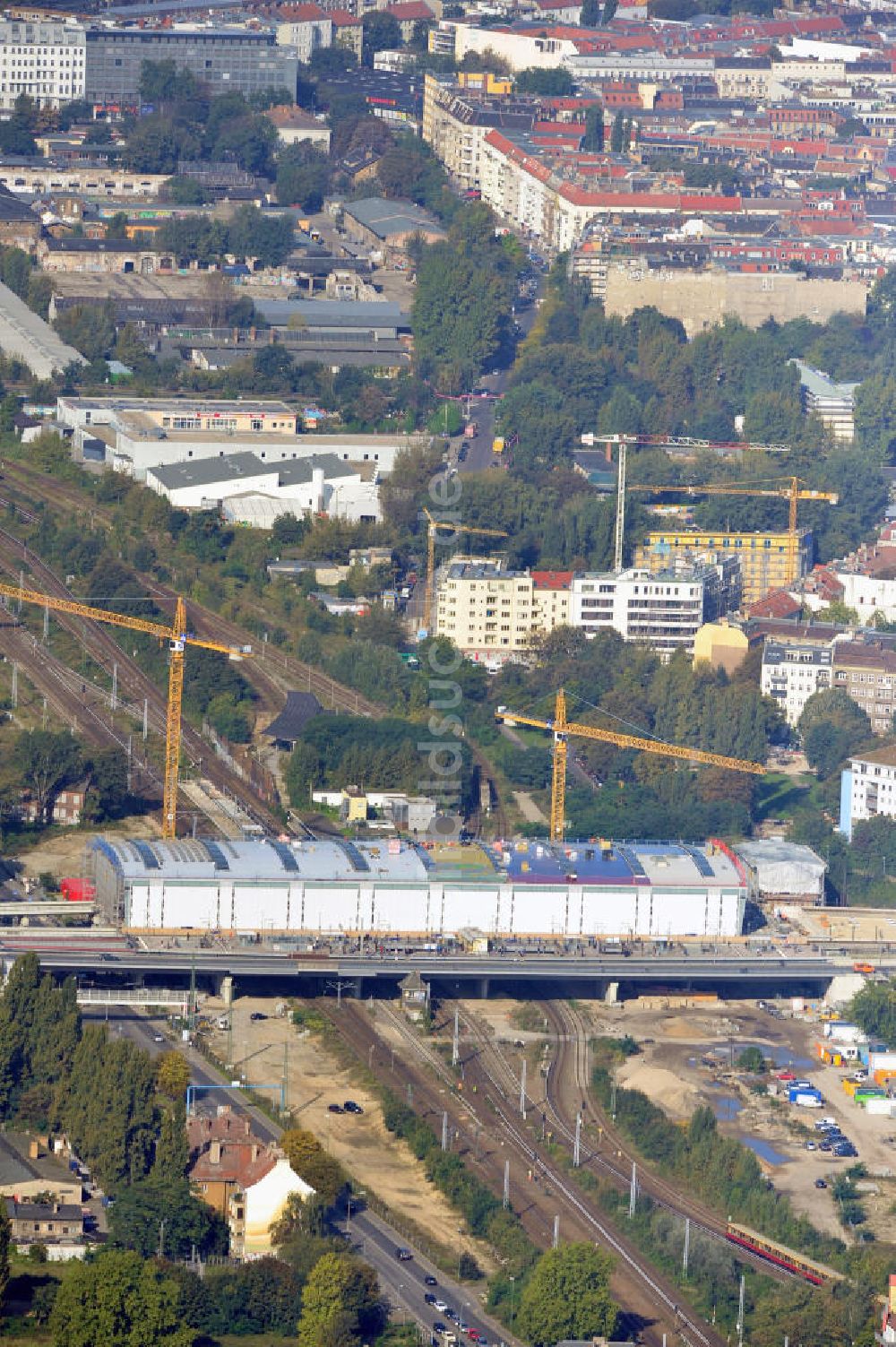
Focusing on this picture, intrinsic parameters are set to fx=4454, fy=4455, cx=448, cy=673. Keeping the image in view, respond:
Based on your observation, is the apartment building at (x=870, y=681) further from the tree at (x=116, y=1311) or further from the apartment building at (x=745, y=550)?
the tree at (x=116, y=1311)

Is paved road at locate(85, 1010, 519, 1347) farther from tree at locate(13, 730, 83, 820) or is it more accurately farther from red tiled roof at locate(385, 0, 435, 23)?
red tiled roof at locate(385, 0, 435, 23)

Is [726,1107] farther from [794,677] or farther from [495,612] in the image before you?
[495,612]

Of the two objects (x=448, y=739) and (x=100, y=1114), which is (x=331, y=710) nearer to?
(x=448, y=739)

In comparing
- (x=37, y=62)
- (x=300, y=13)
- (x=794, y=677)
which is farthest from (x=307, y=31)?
(x=794, y=677)

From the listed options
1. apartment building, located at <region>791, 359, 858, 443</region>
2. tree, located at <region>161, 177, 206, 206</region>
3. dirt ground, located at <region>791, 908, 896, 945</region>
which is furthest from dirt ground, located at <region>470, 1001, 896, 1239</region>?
tree, located at <region>161, 177, 206, 206</region>

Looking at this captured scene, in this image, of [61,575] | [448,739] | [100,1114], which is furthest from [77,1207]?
[61,575]
